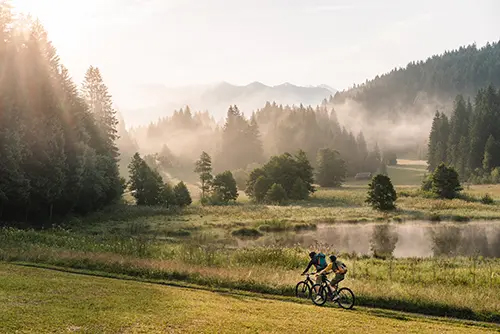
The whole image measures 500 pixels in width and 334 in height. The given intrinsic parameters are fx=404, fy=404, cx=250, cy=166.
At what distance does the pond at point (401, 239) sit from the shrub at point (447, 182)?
25956 millimetres

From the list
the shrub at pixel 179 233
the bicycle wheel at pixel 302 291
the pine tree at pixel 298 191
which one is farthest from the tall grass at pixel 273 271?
the pine tree at pixel 298 191

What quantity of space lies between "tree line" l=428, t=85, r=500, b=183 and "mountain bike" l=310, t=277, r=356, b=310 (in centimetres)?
10234

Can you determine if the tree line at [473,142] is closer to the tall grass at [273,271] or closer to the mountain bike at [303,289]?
the tall grass at [273,271]

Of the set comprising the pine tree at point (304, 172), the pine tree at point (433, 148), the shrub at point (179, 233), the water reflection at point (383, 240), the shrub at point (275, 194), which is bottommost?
the water reflection at point (383, 240)

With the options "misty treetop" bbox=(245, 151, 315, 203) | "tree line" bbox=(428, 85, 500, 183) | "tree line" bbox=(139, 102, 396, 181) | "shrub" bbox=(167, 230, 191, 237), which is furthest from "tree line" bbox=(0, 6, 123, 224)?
"tree line" bbox=(428, 85, 500, 183)

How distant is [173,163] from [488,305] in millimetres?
145365

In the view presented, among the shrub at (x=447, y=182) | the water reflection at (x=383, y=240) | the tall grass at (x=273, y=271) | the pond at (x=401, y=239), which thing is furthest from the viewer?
the shrub at (x=447, y=182)

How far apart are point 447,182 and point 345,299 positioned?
7022 centimetres

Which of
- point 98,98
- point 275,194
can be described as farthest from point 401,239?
point 98,98

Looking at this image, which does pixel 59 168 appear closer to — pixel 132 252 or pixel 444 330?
pixel 132 252

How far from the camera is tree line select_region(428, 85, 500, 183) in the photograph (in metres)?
115

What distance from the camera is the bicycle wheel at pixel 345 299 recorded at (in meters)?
16.8

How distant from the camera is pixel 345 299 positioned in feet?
56.2

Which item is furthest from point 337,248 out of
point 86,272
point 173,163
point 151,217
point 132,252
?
point 173,163
